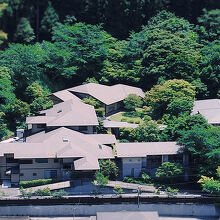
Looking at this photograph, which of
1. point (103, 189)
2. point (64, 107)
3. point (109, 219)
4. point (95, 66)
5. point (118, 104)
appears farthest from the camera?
point (95, 66)

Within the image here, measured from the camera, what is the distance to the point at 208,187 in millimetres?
43469

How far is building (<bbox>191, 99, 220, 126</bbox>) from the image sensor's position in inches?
1983

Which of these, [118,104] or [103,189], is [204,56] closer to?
[118,104]

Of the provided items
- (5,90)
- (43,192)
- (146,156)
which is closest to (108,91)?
(5,90)

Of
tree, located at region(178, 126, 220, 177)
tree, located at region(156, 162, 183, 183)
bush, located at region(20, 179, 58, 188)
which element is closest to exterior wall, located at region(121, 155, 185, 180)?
tree, located at region(156, 162, 183, 183)

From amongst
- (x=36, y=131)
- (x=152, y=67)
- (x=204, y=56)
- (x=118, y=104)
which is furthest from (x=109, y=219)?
(x=204, y=56)

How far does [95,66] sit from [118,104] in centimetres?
672

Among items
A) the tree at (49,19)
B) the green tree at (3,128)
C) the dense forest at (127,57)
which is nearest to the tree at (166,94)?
the dense forest at (127,57)

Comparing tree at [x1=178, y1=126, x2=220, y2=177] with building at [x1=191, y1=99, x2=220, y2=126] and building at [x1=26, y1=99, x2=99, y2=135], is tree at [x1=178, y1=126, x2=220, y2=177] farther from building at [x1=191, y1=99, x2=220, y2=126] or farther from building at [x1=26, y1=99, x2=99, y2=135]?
building at [x1=26, y1=99, x2=99, y2=135]

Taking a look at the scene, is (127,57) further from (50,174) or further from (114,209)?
A: (114,209)

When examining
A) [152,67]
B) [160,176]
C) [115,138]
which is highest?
[152,67]

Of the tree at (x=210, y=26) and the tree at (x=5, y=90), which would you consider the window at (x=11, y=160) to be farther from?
the tree at (x=210, y=26)

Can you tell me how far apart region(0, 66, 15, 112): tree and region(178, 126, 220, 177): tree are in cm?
1756

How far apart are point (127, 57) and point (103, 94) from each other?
7.49 m
